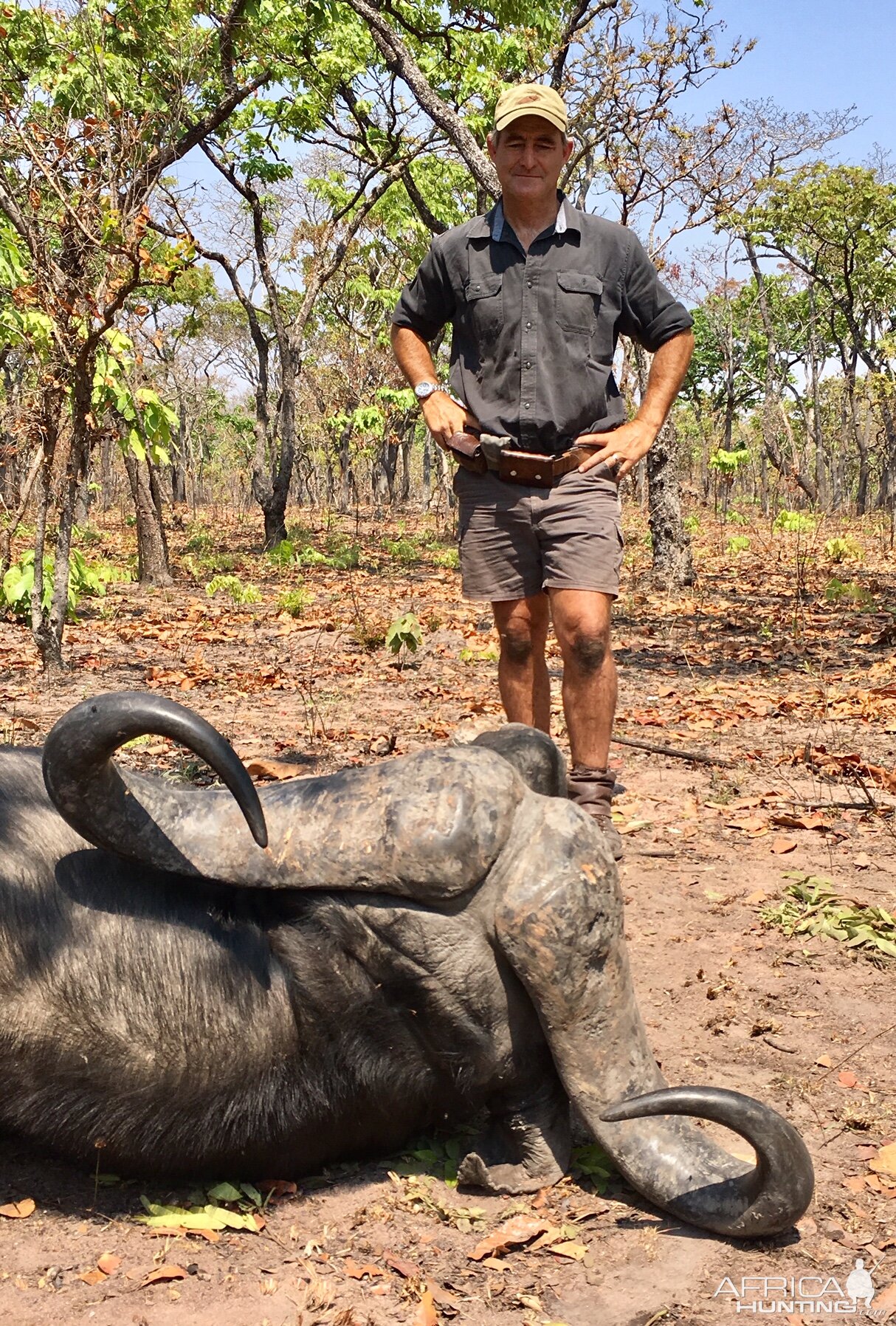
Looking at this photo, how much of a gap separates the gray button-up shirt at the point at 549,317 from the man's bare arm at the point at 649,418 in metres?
0.06

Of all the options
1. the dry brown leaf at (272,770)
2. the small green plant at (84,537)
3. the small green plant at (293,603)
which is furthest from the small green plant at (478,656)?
the small green plant at (84,537)

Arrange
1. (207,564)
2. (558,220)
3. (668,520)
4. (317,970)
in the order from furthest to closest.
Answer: (207,564) < (668,520) < (558,220) < (317,970)

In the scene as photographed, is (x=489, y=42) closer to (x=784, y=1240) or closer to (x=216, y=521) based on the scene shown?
(x=784, y=1240)

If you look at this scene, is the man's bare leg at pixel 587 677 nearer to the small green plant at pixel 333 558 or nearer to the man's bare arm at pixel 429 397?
the man's bare arm at pixel 429 397

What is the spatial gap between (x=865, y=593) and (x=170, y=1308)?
9525mm

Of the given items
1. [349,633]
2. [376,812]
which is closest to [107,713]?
[376,812]

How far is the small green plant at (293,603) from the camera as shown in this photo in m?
9.98

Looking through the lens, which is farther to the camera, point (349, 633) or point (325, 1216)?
point (349, 633)

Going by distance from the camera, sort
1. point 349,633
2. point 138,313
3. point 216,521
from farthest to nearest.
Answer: point 216,521, point 349,633, point 138,313

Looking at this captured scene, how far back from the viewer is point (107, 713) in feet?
6.34

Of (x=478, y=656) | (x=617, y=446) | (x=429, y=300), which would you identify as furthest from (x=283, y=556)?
(x=617, y=446)

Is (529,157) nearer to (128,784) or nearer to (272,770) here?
(272,770)

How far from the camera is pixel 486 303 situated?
161 inches

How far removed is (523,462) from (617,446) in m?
0.33
